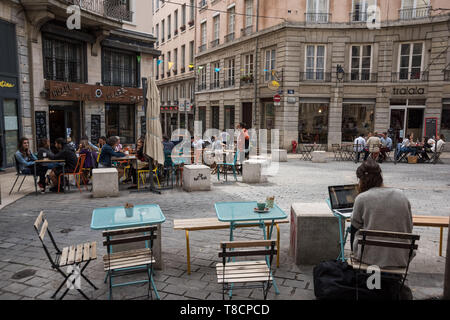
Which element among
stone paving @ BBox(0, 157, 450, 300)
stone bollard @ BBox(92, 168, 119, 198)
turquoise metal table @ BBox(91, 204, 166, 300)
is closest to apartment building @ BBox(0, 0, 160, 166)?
stone bollard @ BBox(92, 168, 119, 198)

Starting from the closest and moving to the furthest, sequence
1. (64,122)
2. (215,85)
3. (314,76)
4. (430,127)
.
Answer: (64,122)
(430,127)
(314,76)
(215,85)

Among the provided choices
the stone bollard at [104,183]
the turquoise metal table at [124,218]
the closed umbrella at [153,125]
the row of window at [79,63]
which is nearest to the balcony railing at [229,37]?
the row of window at [79,63]

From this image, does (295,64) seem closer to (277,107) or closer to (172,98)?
(277,107)

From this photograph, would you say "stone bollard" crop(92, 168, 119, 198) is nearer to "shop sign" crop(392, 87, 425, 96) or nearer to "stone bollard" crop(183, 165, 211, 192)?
"stone bollard" crop(183, 165, 211, 192)

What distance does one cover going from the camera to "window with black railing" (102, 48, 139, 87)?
58.3ft

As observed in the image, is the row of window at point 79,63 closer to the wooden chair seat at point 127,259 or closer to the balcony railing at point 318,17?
the balcony railing at point 318,17

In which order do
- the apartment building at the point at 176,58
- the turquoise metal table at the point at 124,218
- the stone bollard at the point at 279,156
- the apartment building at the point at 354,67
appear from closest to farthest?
the turquoise metal table at the point at 124,218
the stone bollard at the point at 279,156
the apartment building at the point at 354,67
the apartment building at the point at 176,58

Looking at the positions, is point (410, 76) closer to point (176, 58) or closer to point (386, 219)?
point (386, 219)

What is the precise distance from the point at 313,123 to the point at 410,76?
637cm

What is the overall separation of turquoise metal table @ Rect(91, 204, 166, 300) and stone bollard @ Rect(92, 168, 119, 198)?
175 inches

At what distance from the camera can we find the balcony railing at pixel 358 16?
2275 centimetres

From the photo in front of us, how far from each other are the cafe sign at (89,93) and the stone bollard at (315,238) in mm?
12904

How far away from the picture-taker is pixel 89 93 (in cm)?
1639

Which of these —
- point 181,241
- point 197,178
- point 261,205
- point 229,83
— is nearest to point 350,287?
point 261,205
